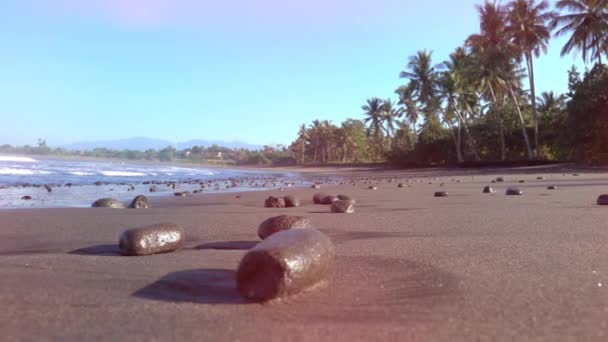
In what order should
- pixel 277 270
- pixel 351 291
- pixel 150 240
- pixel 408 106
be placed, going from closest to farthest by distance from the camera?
pixel 277 270
pixel 351 291
pixel 150 240
pixel 408 106

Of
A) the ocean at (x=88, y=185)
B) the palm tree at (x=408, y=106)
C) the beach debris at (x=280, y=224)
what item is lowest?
the ocean at (x=88, y=185)

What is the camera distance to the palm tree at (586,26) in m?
29.3

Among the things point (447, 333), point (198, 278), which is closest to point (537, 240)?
point (447, 333)

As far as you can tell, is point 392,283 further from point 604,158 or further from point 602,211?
point 604,158

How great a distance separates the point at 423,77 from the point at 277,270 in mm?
45288

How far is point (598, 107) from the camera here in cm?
2656

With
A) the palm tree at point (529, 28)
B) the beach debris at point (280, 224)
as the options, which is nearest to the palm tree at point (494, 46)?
the palm tree at point (529, 28)

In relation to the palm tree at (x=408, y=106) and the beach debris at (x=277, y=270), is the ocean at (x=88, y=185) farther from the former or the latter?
the palm tree at (x=408, y=106)

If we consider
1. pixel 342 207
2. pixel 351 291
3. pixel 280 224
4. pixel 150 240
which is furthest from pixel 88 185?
pixel 351 291

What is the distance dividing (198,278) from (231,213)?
4.37 m

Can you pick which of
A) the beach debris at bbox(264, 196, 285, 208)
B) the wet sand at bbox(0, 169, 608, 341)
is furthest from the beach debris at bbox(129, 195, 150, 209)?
the wet sand at bbox(0, 169, 608, 341)

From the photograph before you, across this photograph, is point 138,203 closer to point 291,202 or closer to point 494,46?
point 291,202

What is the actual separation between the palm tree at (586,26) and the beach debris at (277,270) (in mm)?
32908

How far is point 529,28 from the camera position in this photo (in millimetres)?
32531
